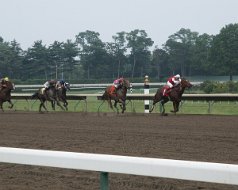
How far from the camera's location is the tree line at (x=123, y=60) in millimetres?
48344

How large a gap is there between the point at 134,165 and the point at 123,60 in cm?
4884

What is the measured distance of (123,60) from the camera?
5144 cm

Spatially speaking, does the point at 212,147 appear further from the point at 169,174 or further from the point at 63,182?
the point at 169,174

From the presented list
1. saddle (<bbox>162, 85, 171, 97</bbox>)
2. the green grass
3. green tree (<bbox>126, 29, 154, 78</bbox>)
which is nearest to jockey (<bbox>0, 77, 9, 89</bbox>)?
the green grass

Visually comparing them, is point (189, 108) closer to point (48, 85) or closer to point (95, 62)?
point (48, 85)

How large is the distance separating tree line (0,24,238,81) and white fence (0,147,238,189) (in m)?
42.9

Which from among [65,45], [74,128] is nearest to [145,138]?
[74,128]

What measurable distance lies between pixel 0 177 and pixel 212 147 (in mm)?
3270

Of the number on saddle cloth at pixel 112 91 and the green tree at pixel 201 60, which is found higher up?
the green tree at pixel 201 60

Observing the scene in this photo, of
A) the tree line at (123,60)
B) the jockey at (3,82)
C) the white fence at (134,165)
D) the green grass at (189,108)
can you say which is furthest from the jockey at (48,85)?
the tree line at (123,60)

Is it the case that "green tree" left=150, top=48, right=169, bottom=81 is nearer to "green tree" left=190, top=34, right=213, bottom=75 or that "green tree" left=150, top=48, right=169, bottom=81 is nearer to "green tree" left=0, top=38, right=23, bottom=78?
"green tree" left=190, top=34, right=213, bottom=75

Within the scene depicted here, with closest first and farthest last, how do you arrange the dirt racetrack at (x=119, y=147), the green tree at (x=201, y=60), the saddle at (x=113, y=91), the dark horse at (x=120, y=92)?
1. the dirt racetrack at (x=119, y=147)
2. the dark horse at (x=120, y=92)
3. the saddle at (x=113, y=91)
4. the green tree at (x=201, y=60)

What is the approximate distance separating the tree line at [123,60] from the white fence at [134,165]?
42929 mm

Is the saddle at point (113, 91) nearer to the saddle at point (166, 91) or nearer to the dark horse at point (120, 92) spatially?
the dark horse at point (120, 92)
